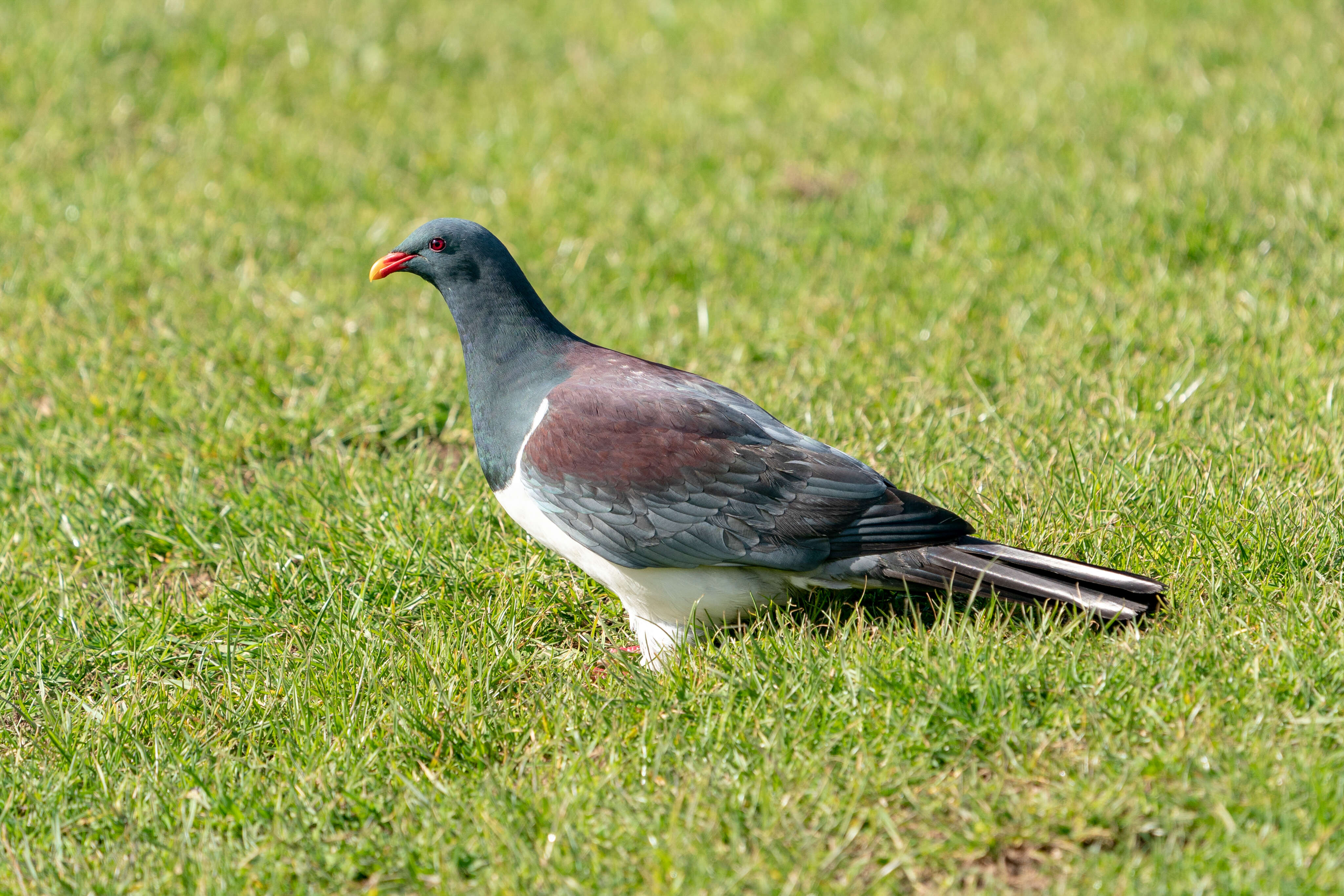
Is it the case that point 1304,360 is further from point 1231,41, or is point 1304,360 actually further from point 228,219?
point 228,219

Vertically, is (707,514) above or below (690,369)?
above

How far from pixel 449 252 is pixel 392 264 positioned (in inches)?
9.5

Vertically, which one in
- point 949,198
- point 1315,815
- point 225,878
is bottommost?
point 225,878

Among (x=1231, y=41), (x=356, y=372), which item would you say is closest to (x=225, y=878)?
(x=356, y=372)

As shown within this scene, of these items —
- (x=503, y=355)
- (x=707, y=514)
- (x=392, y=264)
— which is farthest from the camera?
(x=392, y=264)

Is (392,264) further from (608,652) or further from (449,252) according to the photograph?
(608,652)

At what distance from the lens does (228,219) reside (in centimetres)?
681

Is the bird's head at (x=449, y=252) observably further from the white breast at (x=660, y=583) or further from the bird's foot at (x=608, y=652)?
the bird's foot at (x=608, y=652)

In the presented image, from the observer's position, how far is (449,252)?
402 cm

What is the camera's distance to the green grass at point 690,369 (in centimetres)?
295

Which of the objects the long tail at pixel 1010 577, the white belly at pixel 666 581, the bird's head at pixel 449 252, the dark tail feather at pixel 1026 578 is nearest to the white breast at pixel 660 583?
the white belly at pixel 666 581

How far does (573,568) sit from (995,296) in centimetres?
264

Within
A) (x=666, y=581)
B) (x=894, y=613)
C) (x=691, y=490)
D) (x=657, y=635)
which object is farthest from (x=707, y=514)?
(x=894, y=613)

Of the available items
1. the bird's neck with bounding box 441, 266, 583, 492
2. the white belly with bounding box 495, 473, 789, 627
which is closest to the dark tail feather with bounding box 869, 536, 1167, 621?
the white belly with bounding box 495, 473, 789, 627
